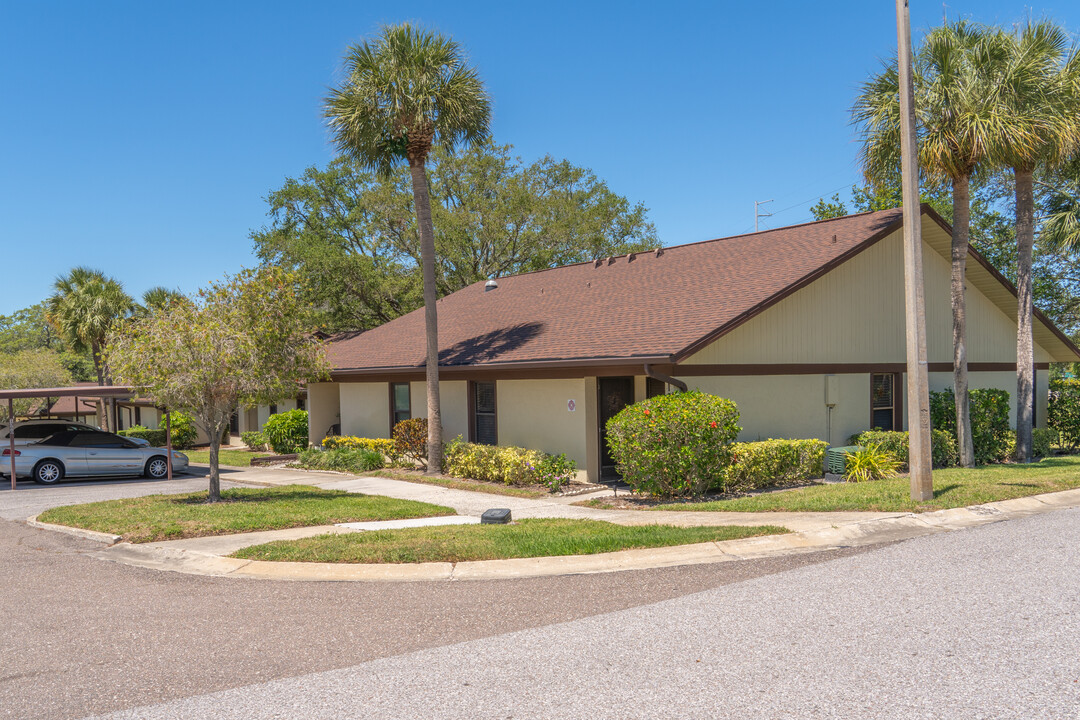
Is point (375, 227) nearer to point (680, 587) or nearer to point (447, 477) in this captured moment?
point (447, 477)

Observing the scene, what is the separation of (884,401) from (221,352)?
14557 millimetres

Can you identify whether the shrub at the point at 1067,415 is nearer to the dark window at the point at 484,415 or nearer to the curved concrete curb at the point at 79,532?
the dark window at the point at 484,415

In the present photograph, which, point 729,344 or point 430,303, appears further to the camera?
point 430,303

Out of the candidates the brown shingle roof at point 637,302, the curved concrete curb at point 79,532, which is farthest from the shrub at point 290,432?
the curved concrete curb at point 79,532

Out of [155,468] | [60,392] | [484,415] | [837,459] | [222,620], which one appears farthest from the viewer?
[155,468]

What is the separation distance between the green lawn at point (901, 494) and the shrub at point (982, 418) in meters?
2.42

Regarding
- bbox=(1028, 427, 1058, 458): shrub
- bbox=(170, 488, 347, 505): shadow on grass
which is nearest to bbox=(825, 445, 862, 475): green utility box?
bbox=(1028, 427, 1058, 458): shrub

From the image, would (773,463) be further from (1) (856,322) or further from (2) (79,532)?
(2) (79,532)

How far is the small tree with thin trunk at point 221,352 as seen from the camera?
13.6 m

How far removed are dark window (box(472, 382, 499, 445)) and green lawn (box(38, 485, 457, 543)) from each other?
14.3 ft

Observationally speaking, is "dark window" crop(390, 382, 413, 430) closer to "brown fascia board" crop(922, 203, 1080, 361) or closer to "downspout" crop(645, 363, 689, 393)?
"downspout" crop(645, 363, 689, 393)

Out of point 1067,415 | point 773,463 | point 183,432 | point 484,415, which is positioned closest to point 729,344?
point 773,463

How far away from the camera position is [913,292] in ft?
38.8

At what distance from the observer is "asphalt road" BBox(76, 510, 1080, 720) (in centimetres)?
496
